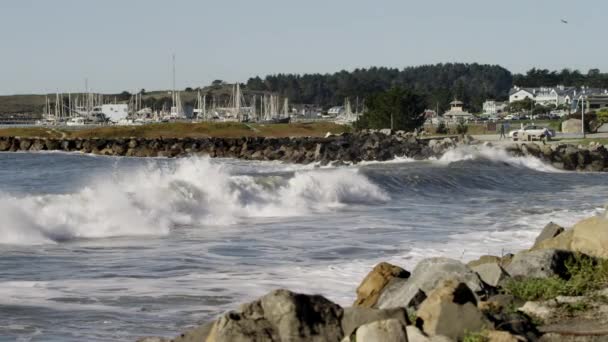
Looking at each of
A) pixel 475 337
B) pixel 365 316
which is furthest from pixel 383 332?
pixel 475 337

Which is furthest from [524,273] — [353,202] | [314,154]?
[314,154]

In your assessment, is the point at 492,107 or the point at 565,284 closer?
the point at 565,284

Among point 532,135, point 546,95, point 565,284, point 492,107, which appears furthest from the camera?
point 546,95

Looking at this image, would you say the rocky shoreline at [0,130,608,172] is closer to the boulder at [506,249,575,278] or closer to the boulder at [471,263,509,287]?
the boulder at [506,249,575,278]

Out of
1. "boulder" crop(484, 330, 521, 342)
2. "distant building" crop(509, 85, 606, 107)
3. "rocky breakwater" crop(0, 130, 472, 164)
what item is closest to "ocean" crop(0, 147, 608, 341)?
"boulder" crop(484, 330, 521, 342)

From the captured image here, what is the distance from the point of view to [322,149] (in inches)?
2345

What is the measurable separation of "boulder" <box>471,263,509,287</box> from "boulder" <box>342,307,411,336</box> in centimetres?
231

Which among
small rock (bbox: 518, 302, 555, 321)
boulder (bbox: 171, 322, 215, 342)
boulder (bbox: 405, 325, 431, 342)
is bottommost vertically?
boulder (bbox: 171, 322, 215, 342)

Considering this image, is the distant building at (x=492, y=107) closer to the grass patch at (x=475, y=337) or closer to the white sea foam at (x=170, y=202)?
the white sea foam at (x=170, y=202)

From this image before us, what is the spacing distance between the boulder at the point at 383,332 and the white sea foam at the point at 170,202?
13434 mm

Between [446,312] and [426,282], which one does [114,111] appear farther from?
[446,312]

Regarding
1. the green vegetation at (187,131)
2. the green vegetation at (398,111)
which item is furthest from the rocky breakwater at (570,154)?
the green vegetation at (187,131)

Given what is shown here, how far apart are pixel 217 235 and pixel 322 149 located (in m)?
38.0

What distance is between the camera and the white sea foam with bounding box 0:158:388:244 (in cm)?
2209
